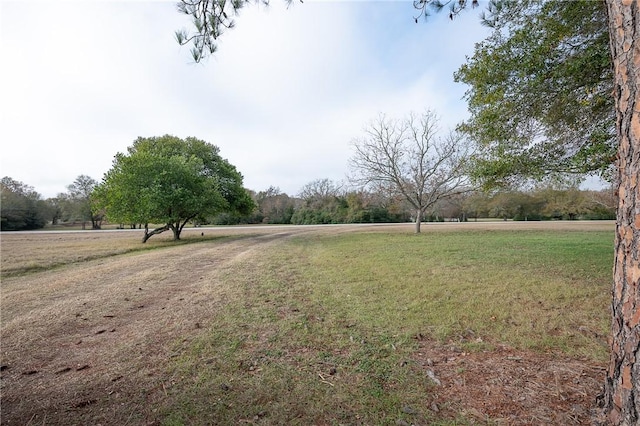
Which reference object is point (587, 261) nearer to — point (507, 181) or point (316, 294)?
point (507, 181)

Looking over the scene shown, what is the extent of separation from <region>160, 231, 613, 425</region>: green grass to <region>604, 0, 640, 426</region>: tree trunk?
1.01 metres

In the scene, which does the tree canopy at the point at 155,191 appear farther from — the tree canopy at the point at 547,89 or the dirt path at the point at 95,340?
the tree canopy at the point at 547,89

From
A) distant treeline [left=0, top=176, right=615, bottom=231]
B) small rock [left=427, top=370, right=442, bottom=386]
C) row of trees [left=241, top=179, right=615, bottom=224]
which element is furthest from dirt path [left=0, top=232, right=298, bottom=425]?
row of trees [left=241, top=179, right=615, bottom=224]

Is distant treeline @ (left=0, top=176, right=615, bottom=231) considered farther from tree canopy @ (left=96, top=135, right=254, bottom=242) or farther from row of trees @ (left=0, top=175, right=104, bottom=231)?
tree canopy @ (left=96, top=135, right=254, bottom=242)

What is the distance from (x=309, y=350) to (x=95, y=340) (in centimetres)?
268

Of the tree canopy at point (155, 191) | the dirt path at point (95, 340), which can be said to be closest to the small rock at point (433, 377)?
the dirt path at point (95, 340)

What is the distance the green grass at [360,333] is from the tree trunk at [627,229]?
1011mm

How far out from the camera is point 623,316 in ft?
5.44

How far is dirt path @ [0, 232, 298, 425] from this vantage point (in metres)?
2.17

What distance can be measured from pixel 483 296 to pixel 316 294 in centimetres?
298

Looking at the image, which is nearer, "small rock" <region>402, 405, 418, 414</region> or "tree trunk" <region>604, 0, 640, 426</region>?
"tree trunk" <region>604, 0, 640, 426</region>

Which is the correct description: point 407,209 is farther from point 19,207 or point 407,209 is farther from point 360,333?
point 19,207

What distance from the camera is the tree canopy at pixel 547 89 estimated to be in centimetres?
522

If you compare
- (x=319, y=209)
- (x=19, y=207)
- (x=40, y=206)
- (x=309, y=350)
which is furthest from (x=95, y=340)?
(x=40, y=206)
